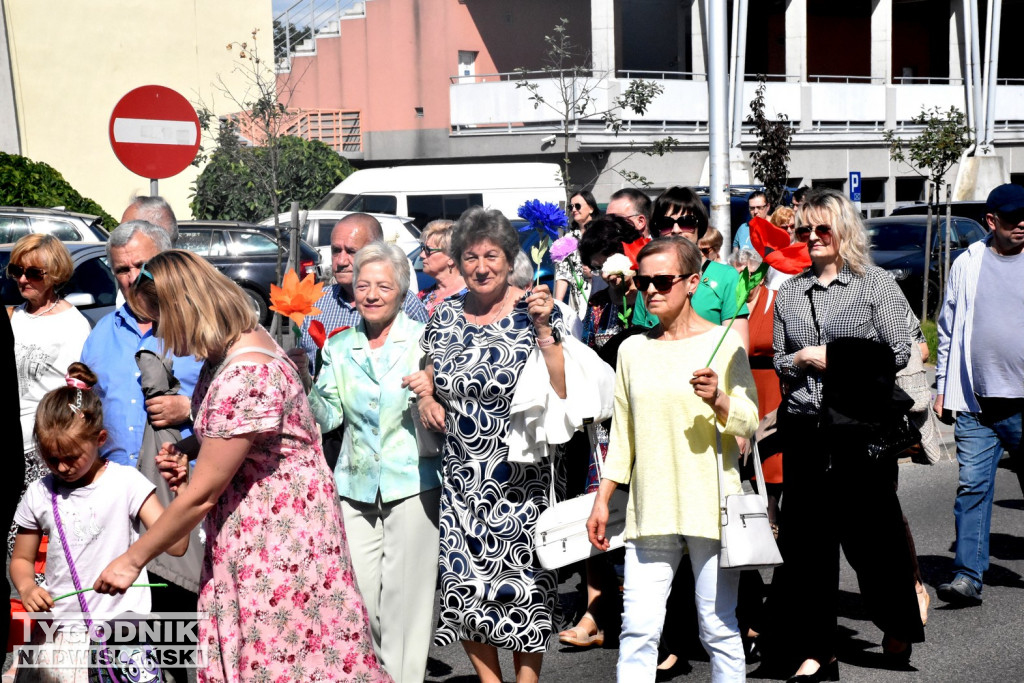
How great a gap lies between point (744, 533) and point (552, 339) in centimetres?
107

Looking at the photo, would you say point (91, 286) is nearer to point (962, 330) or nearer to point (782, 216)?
point (782, 216)

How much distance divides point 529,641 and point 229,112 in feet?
86.7

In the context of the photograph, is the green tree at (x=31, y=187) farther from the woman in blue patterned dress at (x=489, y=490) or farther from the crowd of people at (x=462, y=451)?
the woman in blue patterned dress at (x=489, y=490)

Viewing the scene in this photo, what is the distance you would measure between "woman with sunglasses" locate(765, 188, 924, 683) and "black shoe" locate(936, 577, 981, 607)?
42.5 inches

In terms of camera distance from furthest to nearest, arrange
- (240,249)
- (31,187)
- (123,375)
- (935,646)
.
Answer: (240,249), (31,187), (935,646), (123,375)

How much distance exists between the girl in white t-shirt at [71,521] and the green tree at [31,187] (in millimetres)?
15232

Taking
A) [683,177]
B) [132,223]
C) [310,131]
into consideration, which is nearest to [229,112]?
[310,131]

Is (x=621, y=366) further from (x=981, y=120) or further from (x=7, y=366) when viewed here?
(x=981, y=120)

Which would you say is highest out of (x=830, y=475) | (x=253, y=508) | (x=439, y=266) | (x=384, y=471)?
(x=439, y=266)

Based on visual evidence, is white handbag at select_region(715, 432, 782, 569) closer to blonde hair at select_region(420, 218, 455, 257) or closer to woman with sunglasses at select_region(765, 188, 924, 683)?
woman with sunglasses at select_region(765, 188, 924, 683)

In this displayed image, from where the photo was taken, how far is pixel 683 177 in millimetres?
30391

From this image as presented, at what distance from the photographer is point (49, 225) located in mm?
15523

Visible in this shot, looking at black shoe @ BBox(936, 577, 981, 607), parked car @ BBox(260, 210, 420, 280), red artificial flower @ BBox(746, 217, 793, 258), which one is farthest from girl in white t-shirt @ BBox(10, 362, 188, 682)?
parked car @ BBox(260, 210, 420, 280)

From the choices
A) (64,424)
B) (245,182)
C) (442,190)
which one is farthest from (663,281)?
(245,182)
